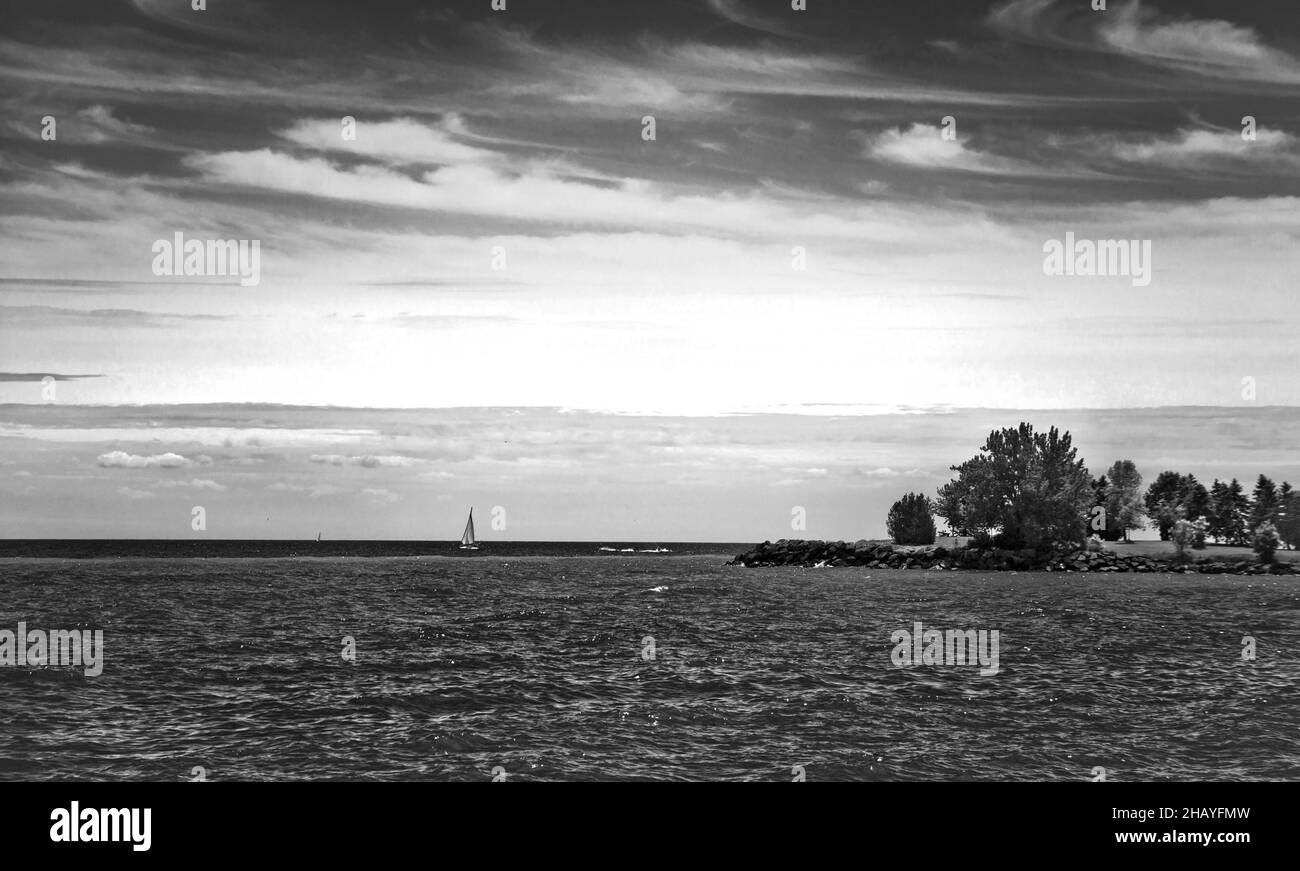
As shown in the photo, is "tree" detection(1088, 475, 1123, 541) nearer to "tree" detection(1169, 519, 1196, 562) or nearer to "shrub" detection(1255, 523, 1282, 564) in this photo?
"tree" detection(1169, 519, 1196, 562)

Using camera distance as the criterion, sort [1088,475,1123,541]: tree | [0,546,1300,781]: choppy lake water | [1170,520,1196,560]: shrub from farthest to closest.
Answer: [1088,475,1123,541]: tree, [1170,520,1196,560]: shrub, [0,546,1300,781]: choppy lake water

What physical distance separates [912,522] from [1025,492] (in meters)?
29.5

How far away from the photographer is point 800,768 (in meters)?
24.0

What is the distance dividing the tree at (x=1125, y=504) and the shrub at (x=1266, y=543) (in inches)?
978

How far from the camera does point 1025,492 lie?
15488 cm

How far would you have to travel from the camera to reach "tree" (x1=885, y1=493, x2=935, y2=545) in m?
180

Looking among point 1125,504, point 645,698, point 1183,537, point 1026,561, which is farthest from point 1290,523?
point 645,698

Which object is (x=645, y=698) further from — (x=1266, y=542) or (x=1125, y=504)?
(x=1125, y=504)

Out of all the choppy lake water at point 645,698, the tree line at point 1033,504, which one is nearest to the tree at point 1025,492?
the tree line at point 1033,504

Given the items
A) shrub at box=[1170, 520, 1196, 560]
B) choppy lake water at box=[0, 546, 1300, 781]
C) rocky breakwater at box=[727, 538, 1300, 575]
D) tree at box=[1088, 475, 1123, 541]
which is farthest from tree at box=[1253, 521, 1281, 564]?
choppy lake water at box=[0, 546, 1300, 781]

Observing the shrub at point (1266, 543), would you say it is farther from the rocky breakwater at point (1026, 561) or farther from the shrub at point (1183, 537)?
the shrub at point (1183, 537)

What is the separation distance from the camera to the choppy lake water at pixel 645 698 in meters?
24.8

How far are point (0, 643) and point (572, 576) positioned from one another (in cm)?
7942
